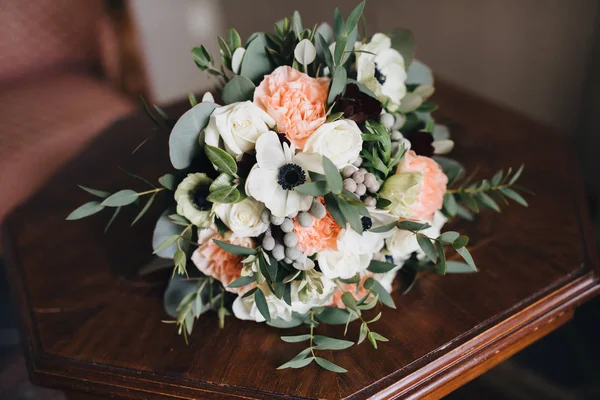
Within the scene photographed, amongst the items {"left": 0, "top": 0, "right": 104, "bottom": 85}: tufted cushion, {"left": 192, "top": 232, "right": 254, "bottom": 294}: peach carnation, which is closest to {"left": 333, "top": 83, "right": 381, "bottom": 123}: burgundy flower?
{"left": 192, "top": 232, "right": 254, "bottom": 294}: peach carnation

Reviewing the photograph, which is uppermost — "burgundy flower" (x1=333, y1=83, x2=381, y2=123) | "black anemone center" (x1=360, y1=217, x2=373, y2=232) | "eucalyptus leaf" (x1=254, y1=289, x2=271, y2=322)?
"burgundy flower" (x1=333, y1=83, x2=381, y2=123)

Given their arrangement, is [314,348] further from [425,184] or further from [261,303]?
[425,184]

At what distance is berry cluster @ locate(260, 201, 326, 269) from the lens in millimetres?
575

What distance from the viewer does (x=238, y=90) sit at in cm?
62

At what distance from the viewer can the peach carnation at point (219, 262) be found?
0.63 metres

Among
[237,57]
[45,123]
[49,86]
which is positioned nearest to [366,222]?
[237,57]

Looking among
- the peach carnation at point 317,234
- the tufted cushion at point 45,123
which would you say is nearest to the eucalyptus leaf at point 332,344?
the peach carnation at point 317,234

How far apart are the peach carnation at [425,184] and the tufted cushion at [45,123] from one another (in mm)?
799

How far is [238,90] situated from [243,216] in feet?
0.49

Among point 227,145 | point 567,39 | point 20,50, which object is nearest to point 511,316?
point 227,145

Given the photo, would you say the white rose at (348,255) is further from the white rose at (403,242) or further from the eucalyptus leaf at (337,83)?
the eucalyptus leaf at (337,83)

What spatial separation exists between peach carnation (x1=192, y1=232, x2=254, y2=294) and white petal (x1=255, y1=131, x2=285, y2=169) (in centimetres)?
12

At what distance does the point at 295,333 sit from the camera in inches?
25.9

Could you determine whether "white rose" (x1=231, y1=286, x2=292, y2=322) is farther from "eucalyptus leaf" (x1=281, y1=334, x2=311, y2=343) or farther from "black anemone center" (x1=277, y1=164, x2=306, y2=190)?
"black anemone center" (x1=277, y1=164, x2=306, y2=190)
